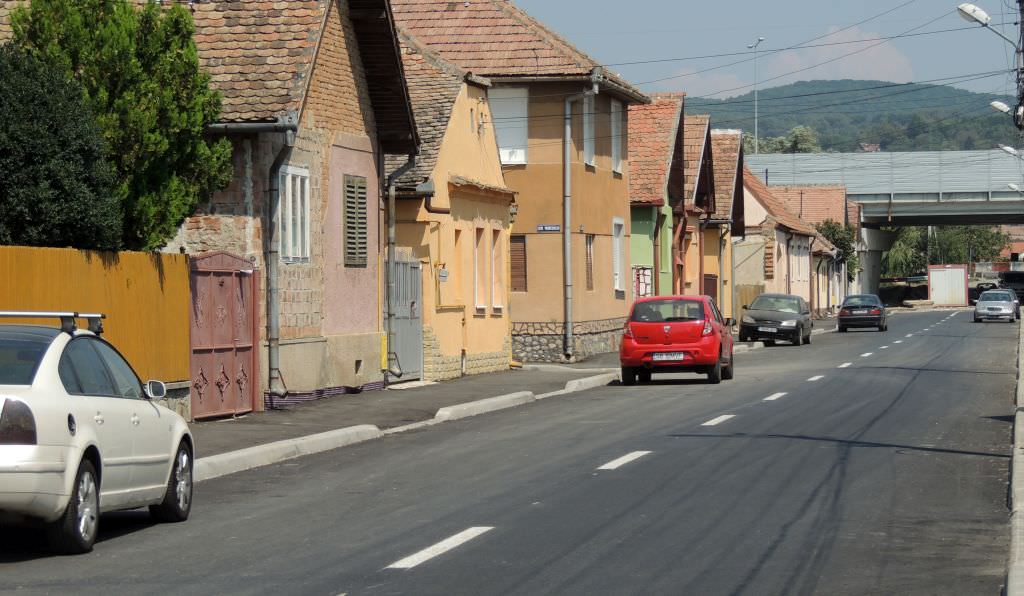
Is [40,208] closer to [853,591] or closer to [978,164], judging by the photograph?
[853,591]

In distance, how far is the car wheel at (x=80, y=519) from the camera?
9.80m

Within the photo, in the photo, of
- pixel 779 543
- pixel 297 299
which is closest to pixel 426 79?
pixel 297 299

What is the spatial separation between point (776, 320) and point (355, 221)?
28457 millimetres

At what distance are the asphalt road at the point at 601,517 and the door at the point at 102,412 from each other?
1.36ft

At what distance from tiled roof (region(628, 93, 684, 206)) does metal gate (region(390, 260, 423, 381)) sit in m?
21.4

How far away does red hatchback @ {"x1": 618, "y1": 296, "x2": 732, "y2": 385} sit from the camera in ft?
95.7

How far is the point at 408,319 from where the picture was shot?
2895cm

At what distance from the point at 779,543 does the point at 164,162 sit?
35.0ft

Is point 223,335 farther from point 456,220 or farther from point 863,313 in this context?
point 863,313

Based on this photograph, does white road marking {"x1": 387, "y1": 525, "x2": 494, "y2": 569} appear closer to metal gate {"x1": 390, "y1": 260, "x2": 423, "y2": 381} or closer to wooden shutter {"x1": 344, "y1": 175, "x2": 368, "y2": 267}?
wooden shutter {"x1": 344, "y1": 175, "x2": 368, "y2": 267}

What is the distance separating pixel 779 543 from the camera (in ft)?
33.5

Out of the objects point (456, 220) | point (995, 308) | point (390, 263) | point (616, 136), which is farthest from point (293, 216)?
point (995, 308)

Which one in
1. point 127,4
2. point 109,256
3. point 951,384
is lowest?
point 951,384

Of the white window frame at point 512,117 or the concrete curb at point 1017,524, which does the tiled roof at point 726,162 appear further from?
the concrete curb at point 1017,524
